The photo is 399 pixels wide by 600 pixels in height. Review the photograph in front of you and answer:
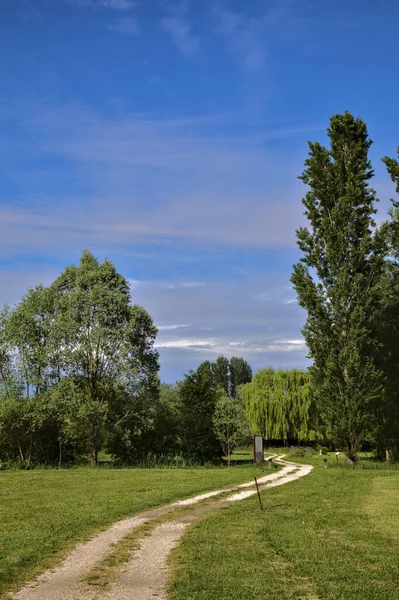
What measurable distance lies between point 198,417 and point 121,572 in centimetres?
3355

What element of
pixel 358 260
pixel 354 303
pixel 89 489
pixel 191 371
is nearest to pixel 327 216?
pixel 358 260

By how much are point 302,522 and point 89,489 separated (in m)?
11.3

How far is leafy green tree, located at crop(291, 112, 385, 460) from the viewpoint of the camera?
105 feet

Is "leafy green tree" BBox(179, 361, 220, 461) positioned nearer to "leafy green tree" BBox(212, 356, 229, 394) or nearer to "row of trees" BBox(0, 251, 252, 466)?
"row of trees" BBox(0, 251, 252, 466)

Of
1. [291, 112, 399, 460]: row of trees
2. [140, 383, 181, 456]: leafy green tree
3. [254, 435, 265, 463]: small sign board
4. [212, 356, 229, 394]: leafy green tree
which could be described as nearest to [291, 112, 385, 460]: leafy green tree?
[291, 112, 399, 460]: row of trees

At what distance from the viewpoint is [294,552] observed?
38.7ft

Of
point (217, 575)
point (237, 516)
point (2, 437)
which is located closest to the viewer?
point (217, 575)

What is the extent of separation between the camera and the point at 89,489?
22719mm

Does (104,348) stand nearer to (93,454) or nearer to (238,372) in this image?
(93,454)

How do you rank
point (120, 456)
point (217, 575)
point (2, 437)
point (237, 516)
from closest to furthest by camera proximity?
1. point (217, 575)
2. point (237, 516)
3. point (2, 437)
4. point (120, 456)

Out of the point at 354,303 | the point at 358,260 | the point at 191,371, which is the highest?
the point at 358,260

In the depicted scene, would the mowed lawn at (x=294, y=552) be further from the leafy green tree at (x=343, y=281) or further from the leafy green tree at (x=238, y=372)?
the leafy green tree at (x=238, y=372)

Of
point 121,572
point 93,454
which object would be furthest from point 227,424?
point 121,572

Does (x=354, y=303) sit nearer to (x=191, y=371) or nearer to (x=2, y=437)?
(x=191, y=371)
